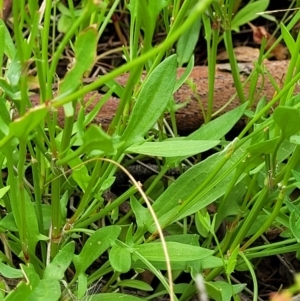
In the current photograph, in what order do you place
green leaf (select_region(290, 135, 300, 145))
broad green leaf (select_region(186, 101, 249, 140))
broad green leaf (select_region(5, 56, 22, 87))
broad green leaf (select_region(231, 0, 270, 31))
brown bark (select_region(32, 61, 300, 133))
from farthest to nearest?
1. broad green leaf (select_region(231, 0, 270, 31))
2. brown bark (select_region(32, 61, 300, 133))
3. broad green leaf (select_region(186, 101, 249, 140))
4. green leaf (select_region(290, 135, 300, 145))
5. broad green leaf (select_region(5, 56, 22, 87))

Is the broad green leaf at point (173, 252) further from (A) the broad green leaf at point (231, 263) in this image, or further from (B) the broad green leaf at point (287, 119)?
(B) the broad green leaf at point (287, 119)

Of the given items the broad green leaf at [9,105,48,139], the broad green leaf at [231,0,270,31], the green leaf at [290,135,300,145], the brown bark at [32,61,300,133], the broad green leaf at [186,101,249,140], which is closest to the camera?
the broad green leaf at [9,105,48,139]

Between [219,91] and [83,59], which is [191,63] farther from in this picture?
[83,59]

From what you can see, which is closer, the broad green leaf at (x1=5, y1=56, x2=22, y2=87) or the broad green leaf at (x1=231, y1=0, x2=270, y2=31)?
the broad green leaf at (x1=5, y1=56, x2=22, y2=87)

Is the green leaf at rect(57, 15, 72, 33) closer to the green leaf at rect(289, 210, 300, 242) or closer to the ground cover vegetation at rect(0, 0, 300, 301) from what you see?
the ground cover vegetation at rect(0, 0, 300, 301)

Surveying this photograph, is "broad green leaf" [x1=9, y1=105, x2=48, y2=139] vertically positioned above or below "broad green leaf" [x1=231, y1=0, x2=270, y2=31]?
above

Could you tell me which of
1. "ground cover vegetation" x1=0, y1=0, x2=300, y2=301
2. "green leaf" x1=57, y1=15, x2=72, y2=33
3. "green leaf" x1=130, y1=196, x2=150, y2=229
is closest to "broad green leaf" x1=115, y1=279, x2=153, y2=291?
"ground cover vegetation" x1=0, y1=0, x2=300, y2=301

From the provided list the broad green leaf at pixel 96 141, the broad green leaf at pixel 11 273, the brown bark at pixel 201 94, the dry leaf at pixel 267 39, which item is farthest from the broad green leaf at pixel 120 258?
the dry leaf at pixel 267 39
